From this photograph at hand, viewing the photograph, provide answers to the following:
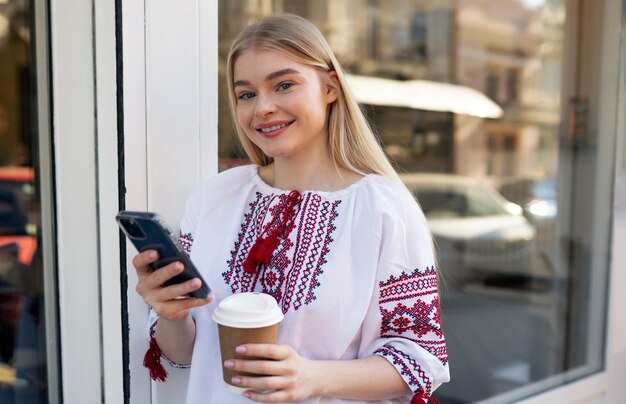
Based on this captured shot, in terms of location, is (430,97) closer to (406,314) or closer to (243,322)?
(406,314)

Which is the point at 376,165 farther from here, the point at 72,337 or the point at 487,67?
the point at 487,67

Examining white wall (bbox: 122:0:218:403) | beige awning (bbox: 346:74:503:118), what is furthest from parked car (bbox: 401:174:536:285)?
white wall (bbox: 122:0:218:403)

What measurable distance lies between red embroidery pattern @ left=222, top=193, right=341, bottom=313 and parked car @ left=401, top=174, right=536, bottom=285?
12.2ft

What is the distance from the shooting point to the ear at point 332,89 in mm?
1265

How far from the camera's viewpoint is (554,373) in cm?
335

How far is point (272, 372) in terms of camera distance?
39.4 inches

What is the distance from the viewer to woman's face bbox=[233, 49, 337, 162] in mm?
1193

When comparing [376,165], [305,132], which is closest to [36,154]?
[305,132]

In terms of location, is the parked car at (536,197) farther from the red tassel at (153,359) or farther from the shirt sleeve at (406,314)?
the red tassel at (153,359)

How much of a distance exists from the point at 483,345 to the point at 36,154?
330 centimetres

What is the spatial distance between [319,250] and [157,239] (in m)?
0.34

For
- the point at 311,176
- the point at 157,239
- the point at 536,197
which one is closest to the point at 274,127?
the point at 311,176

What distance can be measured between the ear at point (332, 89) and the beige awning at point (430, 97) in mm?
5114

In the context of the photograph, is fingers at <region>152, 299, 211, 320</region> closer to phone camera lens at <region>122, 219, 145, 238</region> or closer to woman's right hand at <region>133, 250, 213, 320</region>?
woman's right hand at <region>133, 250, 213, 320</region>
